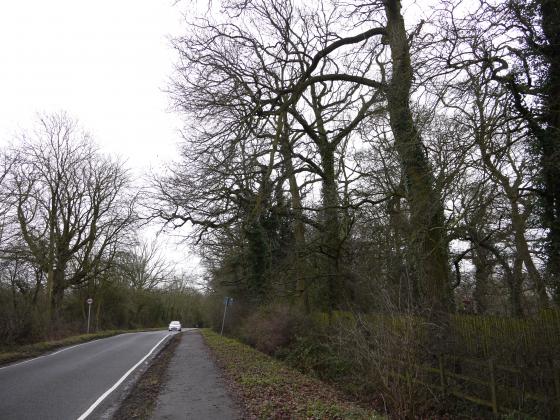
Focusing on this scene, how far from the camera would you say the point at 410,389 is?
7.37 meters

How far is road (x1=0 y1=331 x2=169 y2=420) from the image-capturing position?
834cm

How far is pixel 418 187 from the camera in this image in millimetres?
10773

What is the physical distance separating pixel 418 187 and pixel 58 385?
9.97 m

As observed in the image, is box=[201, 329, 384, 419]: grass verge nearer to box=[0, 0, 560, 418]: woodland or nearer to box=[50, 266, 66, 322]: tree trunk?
box=[0, 0, 560, 418]: woodland

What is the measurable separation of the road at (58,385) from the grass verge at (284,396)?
123 inches

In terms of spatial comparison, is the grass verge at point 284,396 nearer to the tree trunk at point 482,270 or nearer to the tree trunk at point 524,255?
the tree trunk at point 524,255

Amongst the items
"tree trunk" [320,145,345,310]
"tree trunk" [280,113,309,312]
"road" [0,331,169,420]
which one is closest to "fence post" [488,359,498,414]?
"road" [0,331,169,420]

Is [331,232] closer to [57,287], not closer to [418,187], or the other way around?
Result: [418,187]

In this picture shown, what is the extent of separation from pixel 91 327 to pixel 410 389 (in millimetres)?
38729

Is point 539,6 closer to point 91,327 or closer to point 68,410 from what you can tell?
point 68,410

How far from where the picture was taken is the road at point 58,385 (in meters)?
8.34

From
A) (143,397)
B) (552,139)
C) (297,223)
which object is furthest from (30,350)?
(552,139)

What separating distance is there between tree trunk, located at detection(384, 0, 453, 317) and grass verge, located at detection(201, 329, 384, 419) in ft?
10.2

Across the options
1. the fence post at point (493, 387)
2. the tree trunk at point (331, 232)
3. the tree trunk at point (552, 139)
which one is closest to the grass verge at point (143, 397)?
the fence post at point (493, 387)
